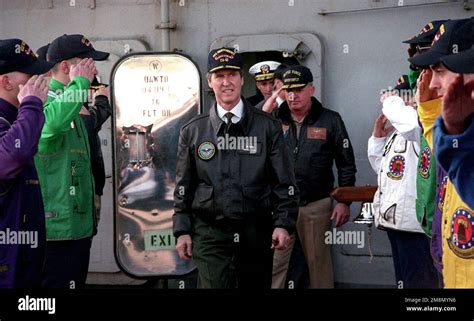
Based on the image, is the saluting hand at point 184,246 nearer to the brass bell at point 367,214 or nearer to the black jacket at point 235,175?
the black jacket at point 235,175

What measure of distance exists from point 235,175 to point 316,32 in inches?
59.4

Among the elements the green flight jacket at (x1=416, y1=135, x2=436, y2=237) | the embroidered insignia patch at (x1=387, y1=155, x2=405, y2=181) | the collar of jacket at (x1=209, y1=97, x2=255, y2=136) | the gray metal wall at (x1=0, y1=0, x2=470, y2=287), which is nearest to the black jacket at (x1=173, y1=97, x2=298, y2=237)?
Result: the collar of jacket at (x1=209, y1=97, x2=255, y2=136)

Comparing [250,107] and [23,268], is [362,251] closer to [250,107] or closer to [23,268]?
[250,107]

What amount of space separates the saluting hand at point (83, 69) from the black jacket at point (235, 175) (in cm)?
60

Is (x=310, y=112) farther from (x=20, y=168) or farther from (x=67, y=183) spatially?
(x=20, y=168)

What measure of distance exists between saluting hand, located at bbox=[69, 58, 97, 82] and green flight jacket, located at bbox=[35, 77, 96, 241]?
4 centimetres

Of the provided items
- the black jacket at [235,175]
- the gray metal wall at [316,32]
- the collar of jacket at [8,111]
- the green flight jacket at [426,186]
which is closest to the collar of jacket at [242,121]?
the black jacket at [235,175]

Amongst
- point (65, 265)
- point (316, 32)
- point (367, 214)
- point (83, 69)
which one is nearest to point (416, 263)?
point (367, 214)

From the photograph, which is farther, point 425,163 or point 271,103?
point 271,103

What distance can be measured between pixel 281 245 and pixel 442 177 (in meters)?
1.02

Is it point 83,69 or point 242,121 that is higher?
point 83,69

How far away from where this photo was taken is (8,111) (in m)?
3.87

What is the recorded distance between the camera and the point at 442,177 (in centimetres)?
346

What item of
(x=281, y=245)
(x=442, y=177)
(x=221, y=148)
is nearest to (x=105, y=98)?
(x=221, y=148)
